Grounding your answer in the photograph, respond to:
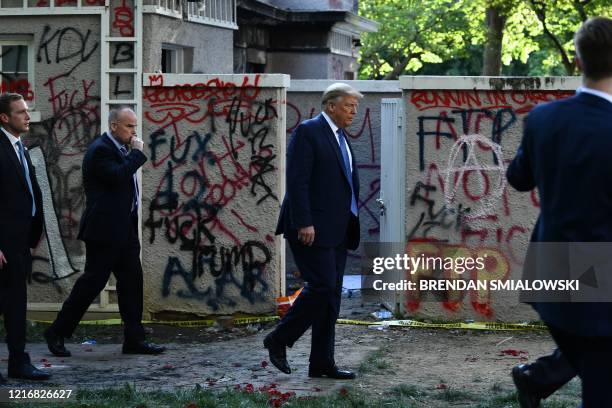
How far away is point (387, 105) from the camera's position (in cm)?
1106

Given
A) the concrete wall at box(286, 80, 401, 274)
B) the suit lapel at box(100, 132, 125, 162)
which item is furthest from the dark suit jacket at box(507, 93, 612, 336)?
the concrete wall at box(286, 80, 401, 274)

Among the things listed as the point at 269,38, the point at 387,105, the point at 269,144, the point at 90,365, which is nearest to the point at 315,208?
the point at 90,365

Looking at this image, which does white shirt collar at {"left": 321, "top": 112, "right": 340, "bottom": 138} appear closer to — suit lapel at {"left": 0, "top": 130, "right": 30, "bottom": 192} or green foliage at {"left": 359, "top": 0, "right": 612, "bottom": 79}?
suit lapel at {"left": 0, "top": 130, "right": 30, "bottom": 192}

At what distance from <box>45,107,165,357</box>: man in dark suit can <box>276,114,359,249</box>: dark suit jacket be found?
1.51 metres

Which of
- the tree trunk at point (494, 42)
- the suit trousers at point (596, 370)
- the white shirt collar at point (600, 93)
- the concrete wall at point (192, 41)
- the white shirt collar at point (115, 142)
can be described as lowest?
the suit trousers at point (596, 370)

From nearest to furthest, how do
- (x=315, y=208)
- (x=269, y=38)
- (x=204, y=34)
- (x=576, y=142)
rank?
(x=576, y=142)
(x=315, y=208)
(x=204, y=34)
(x=269, y=38)

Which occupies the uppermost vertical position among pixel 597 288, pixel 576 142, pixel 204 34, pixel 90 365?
pixel 204 34

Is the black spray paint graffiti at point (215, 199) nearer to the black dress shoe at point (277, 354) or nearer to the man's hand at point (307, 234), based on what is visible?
the black dress shoe at point (277, 354)

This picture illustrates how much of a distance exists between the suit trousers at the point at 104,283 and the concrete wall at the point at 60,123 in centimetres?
189

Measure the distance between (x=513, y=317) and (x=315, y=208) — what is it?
10.4ft

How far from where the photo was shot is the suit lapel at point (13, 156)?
25.6ft

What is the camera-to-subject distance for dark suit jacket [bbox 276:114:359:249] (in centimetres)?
762

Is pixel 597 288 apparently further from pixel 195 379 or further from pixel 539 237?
pixel 195 379

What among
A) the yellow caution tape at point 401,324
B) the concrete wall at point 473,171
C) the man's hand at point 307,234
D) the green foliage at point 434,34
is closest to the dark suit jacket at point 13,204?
the man's hand at point 307,234
